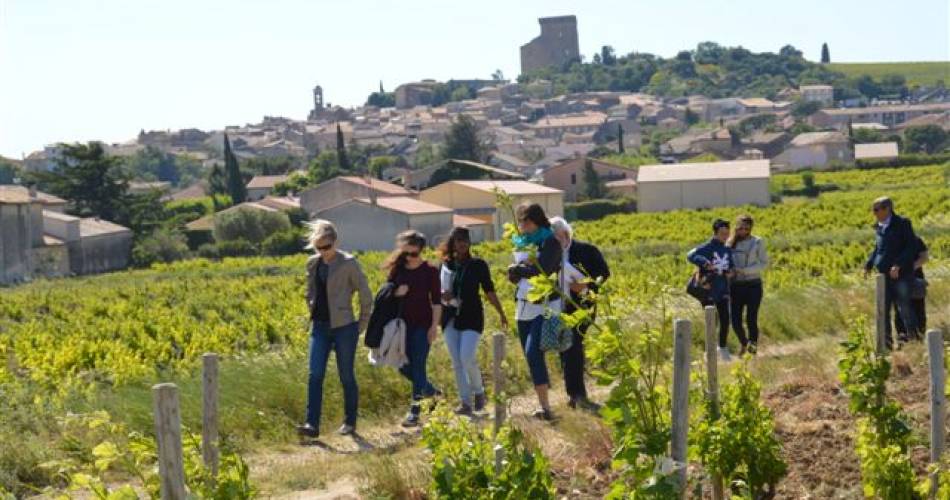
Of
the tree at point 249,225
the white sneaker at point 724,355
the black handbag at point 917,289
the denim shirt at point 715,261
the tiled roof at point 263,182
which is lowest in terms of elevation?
the tree at point 249,225

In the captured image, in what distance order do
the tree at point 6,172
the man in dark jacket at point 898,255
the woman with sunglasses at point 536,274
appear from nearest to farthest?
1. the woman with sunglasses at point 536,274
2. the man in dark jacket at point 898,255
3. the tree at point 6,172

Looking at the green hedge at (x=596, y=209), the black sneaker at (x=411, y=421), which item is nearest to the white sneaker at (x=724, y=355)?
the black sneaker at (x=411, y=421)

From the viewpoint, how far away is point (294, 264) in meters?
50.2

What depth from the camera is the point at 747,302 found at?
43.1 feet

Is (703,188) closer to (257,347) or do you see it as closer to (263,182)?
(263,182)

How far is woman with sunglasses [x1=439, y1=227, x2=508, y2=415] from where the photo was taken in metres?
10.4

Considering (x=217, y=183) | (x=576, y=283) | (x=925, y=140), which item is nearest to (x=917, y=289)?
(x=576, y=283)

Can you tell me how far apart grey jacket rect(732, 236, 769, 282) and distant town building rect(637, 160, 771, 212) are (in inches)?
2441

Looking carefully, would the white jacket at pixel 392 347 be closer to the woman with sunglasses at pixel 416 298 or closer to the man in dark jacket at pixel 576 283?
the woman with sunglasses at pixel 416 298

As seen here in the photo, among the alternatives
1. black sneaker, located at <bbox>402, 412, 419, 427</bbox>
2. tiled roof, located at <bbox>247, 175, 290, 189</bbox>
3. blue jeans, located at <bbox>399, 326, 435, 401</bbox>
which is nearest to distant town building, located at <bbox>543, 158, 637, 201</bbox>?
tiled roof, located at <bbox>247, 175, 290, 189</bbox>

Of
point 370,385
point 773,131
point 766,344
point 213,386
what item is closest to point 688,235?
point 766,344

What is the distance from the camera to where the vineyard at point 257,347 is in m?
7.50

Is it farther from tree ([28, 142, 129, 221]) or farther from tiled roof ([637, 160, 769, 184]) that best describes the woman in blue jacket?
tree ([28, 142, 129, 221])

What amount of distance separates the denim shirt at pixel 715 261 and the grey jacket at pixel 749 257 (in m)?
0.06
